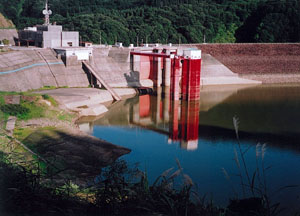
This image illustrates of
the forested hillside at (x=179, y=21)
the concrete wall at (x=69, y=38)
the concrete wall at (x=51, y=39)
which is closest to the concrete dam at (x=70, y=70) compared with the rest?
the concrete wall at (x=51, y=39)

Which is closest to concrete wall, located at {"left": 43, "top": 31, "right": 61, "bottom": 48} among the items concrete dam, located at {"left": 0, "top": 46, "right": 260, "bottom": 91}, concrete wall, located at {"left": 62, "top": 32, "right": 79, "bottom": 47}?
concrete wall, located at {"left": 62, "top": 32, "right": 79, "bottom": 47}

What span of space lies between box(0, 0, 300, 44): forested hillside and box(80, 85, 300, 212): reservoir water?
68.1ft

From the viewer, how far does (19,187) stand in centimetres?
629

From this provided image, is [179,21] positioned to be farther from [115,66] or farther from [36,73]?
[36,73]

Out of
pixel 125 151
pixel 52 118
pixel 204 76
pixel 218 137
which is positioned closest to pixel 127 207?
pixel 125 151

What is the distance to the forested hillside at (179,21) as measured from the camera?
177 feet

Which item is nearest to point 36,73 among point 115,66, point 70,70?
point 70,70

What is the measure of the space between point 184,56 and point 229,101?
16.9 ft

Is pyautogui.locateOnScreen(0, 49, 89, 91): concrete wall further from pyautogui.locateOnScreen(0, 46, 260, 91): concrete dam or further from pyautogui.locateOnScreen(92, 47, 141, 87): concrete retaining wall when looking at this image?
pyautogui.locateOnScreen(92, 47, 141, 87): concrete retaining wall

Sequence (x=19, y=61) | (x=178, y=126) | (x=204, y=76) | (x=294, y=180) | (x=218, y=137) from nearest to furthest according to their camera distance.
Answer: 1. (x=294, y=180)
2. (x=218, y=137)
3. (x=178, y=126)
4. (x=19, y=61)
5. (x=204, y=76)

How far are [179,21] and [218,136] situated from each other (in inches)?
1664

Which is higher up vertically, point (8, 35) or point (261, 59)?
point (8, 35)

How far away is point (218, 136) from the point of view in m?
21.0

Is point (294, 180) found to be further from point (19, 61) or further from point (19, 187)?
point (19, 61)
